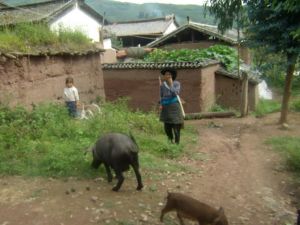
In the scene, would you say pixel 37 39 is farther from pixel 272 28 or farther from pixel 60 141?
pixel 272 28

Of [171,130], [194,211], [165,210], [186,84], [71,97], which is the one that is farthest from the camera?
[186,84]

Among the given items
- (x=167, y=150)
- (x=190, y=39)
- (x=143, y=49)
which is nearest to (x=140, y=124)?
(x=167, y=150)

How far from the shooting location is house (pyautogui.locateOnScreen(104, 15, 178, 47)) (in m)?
36.1

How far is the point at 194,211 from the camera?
504 cm

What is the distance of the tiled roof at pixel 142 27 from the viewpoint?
3700 cm

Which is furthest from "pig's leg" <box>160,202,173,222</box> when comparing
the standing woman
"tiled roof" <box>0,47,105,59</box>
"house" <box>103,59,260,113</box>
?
"house" <box>103,59,260,113</box>

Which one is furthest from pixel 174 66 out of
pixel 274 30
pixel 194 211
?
pixel 194 211

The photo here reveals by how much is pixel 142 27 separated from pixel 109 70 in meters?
19.6

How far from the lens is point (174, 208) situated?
5.27 m

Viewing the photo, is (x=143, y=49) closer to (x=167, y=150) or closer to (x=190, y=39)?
(x=190, y=39)

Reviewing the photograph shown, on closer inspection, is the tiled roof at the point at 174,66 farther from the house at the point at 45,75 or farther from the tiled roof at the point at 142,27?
the tiled roof at the point at 142,27

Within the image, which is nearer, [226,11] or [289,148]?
[289,148]

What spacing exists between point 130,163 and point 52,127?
3.38 meters

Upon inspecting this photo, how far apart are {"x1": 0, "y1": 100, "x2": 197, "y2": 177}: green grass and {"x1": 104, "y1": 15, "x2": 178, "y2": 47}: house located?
25591 mm
